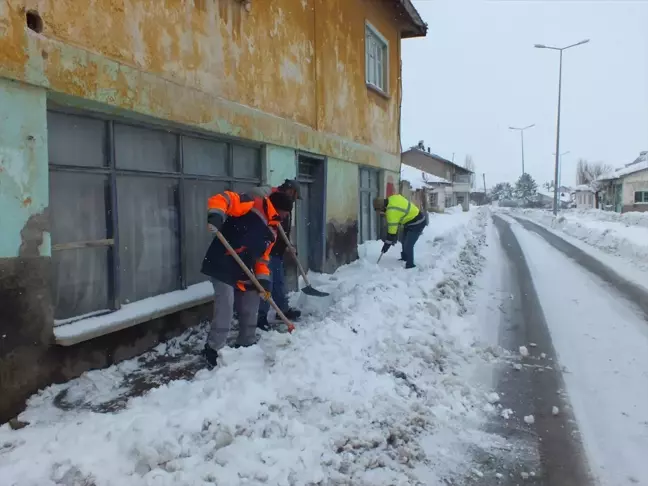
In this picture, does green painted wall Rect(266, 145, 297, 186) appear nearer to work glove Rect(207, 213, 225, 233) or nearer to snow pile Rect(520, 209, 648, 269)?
work glove Rect(207, 213, 225, 233)

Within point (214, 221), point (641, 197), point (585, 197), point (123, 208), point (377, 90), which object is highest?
point (377, 90)

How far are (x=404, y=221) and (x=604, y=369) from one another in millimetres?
5285

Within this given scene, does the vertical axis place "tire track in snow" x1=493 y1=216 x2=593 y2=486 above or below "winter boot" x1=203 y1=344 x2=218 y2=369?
below

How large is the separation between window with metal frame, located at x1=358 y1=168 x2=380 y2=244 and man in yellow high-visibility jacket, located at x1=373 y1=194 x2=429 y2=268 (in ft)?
5.65

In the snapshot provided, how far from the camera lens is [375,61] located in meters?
12.1

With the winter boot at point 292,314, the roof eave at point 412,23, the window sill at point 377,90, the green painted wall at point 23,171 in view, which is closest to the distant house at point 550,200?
the roof eave at point 412,23

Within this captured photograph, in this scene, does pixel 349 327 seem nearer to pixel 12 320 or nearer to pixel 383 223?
pixel 12 320

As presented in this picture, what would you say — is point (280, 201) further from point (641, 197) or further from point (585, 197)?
point (585, 197)

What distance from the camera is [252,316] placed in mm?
5121

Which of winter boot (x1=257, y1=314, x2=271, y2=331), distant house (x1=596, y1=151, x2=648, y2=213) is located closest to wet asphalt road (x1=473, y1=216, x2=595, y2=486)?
winter boot (x1=257, y1=314, x2=271, y2=331)

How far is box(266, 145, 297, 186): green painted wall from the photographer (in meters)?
7.23

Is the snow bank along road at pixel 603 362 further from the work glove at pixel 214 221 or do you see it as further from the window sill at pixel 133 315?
the window sill at pixel 133 315

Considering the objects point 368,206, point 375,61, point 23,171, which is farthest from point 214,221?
point 375,61

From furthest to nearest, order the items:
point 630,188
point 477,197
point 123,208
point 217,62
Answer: point 477,197, point 630,188, point 217,62, point 123,208
